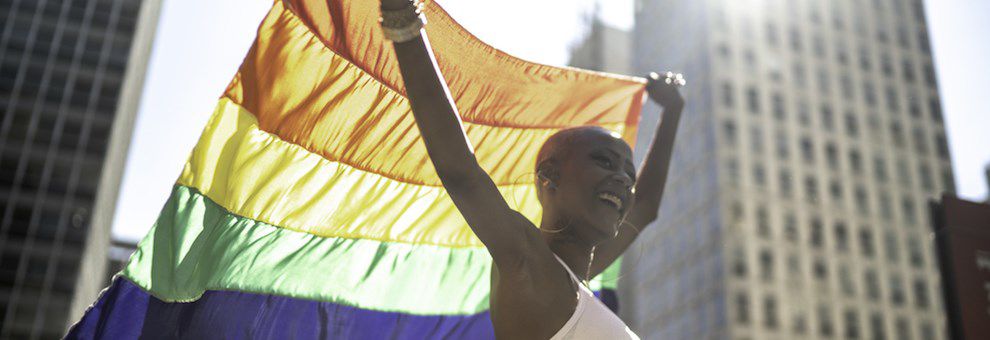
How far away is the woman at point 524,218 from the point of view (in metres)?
3.34

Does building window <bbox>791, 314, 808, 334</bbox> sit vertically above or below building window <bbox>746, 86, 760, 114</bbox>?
below

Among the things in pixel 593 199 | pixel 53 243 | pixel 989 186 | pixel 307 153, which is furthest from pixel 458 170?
pixel 989 186

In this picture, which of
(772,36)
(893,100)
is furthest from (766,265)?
(893,100)

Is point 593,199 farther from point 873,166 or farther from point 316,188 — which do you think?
point 873,166

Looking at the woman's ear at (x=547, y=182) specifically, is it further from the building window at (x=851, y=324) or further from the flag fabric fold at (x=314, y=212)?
the building window at (x=851, y=324)

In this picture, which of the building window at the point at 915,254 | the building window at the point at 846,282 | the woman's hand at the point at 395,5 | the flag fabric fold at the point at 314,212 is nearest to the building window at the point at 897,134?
the building window at the point at 915,254

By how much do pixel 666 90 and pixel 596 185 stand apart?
203cm

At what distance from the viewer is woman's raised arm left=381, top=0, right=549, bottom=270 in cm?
333

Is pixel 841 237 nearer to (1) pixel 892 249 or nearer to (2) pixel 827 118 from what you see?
(1) pixel 892 249

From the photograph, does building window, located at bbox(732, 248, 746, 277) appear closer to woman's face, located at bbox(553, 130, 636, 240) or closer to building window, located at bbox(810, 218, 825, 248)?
building window, located at bbox(810, 218, 825, 248)

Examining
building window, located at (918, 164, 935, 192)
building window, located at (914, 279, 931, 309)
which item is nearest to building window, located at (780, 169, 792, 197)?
building window, located at (914, 279, 931, 309)

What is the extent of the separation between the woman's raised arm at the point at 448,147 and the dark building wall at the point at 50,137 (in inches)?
2335

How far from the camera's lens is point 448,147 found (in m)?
3.36

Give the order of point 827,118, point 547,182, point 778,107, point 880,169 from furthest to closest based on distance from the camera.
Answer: point 827,118 → point 880,169 → point 778,107 → point 547,182
